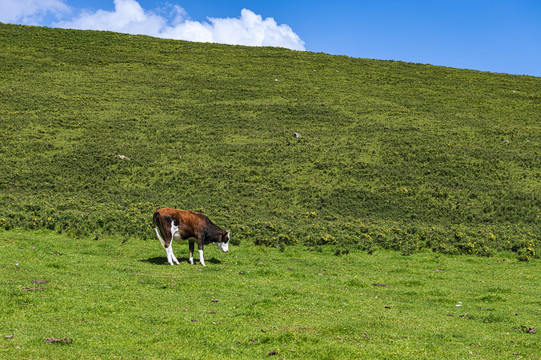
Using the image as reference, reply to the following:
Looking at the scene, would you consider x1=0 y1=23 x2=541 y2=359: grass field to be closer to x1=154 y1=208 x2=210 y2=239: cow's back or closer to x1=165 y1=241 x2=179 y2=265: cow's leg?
x1=165 y1=241 x2=179 y2=265: cow's leg

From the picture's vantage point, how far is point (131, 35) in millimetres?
105375

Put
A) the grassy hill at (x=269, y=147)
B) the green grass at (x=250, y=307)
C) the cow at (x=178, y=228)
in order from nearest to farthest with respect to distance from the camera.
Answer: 1. the green grass at (x=250, y=307)
2. the cow at (x=178, y=228)
3. the grassy hill at (x=269, y=147)

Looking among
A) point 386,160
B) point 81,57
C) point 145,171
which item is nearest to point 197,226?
point 145,171

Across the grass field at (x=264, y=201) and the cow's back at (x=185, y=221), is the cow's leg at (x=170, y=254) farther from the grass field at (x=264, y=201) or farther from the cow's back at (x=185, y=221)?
the cow's back at (x=185, y=221)

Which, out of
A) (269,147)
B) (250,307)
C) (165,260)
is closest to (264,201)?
(269,147)

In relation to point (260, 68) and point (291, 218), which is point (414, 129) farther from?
point (260, 68)

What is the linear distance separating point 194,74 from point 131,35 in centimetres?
3197

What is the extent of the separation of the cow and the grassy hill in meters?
7.41

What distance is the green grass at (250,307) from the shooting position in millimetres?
10203

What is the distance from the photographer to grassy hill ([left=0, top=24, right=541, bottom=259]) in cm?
3312

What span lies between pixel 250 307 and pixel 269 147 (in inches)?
1629

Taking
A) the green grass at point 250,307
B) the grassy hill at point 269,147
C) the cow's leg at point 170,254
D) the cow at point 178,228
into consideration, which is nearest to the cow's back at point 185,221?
the cow at point 178,228

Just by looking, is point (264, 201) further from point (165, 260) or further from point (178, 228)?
point (178, 228)

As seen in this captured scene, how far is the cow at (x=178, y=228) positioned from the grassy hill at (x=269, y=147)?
7412mm
